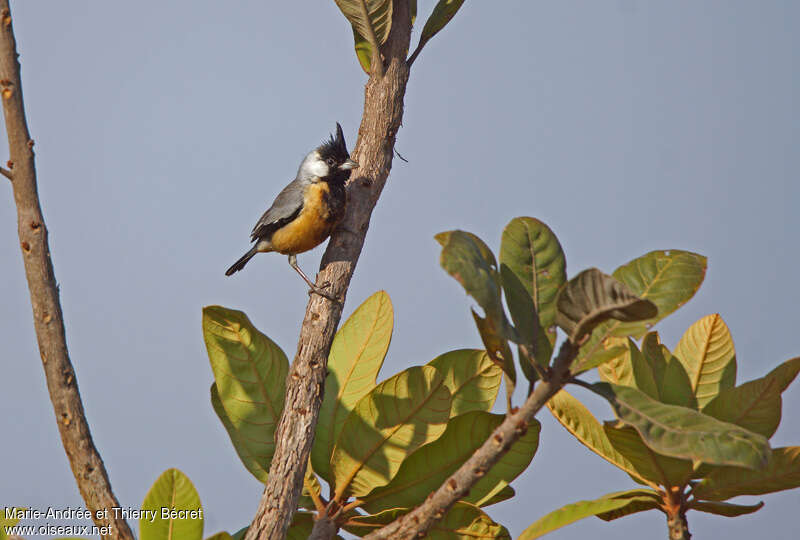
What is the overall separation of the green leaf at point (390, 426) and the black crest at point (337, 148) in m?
1.71

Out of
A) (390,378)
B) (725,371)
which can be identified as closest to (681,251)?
(725,371)

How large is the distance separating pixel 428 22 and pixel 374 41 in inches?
8.7

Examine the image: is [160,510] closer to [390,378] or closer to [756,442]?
[390,378]

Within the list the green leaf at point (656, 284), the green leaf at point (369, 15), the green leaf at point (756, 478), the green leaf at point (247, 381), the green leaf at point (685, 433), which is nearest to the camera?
the green leaf at point (685, 433)

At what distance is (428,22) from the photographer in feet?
9.23

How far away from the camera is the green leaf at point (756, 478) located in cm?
194

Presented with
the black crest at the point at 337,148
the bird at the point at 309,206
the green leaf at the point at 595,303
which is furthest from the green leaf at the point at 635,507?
the black crest at the point at 337,148

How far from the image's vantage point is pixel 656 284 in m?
1.77

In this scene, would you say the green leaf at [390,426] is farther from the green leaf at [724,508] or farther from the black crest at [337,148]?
the black crest at [337,148]

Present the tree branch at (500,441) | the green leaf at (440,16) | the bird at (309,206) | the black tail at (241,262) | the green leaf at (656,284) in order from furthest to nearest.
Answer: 1. the black tail at (241,262)
2. the bird at (309,206)
3. the green leaf at (440,16)
4. the green leaf at (656,284)
5. the tree branch at (500,441)

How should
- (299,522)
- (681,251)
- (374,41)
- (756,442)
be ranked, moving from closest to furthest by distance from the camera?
(756,442), (681,251), (299,522), (374,41)

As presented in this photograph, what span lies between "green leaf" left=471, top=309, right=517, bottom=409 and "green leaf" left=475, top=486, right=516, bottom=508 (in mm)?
555

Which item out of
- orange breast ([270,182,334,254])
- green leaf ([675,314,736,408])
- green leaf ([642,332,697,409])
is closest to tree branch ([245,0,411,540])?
orange breast ([270,182,334,254])

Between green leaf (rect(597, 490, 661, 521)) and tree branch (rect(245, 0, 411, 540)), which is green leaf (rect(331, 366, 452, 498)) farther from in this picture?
green leaf (rect(597, 490, 661, 521))
